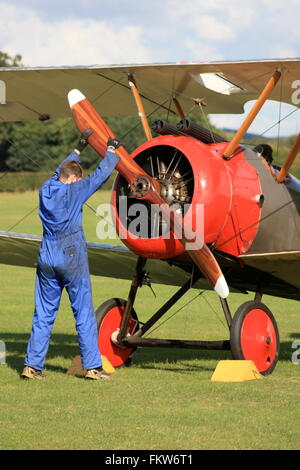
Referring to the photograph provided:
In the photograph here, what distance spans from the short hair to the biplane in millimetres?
265

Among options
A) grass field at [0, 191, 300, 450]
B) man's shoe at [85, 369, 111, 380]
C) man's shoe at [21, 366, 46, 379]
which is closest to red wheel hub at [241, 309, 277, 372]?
grass field at [0, 191, 300, 450]

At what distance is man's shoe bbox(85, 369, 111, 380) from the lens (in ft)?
25.1

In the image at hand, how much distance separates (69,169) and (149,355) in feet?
9.12

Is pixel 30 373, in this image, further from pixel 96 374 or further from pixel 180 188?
pixel 180 188

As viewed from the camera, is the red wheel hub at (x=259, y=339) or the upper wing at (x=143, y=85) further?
the upper wing at (x=143, y=85)

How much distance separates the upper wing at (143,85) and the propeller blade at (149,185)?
742 mm

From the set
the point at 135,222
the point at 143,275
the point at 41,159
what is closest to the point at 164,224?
the point at 135,222
